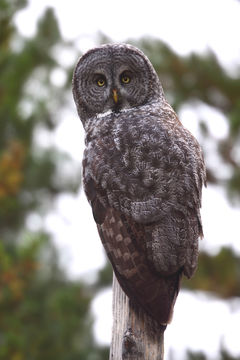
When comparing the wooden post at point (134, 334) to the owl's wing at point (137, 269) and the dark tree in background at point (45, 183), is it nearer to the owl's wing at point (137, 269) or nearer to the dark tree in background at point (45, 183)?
the owl's wing at point (137, 269)

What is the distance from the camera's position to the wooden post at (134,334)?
298cm

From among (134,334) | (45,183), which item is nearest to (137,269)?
(134,334)

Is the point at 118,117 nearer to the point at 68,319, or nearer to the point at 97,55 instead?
the point at 97,55

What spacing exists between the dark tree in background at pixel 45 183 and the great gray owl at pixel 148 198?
375 cm

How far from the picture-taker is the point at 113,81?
4.28 metres

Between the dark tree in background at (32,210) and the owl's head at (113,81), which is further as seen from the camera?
the dark tree in background at (32,210)

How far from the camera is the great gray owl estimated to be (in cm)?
315

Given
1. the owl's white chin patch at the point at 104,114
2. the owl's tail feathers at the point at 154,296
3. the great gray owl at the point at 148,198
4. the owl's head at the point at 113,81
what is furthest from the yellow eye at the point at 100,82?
the owl's tail feathers at the point at 154,296

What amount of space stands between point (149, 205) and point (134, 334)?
66 cm

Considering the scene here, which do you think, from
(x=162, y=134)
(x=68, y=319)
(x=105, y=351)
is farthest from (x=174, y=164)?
(x=105, y=351)

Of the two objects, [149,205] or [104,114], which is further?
[104,114]

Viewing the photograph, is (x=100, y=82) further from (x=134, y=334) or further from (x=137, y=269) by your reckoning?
(x=134, y=334)

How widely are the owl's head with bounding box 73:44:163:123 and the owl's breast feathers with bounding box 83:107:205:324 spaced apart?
61 centimetres

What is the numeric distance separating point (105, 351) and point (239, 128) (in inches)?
147
